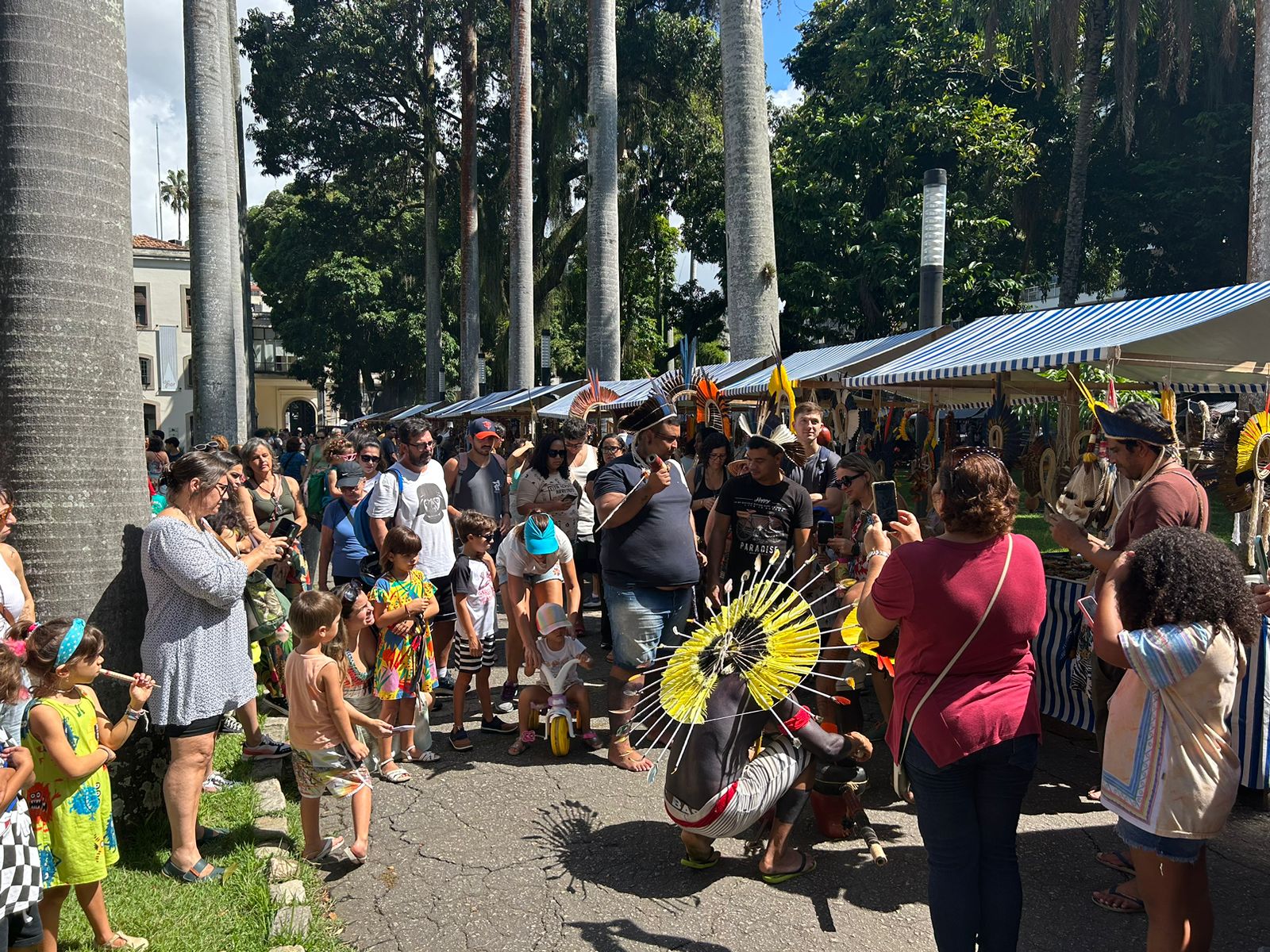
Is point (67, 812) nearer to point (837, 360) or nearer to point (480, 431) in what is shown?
point (480, 431)

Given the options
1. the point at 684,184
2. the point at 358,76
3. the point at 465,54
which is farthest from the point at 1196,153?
the point at 358,76

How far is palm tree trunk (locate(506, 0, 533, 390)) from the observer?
2038 centimetres

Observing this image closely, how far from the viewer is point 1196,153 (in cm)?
2658

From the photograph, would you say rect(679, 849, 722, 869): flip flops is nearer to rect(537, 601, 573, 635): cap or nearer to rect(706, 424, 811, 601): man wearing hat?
rect(706, 424, 811, 601): man wearing hat

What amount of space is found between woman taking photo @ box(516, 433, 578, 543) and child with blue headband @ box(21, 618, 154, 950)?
282cm

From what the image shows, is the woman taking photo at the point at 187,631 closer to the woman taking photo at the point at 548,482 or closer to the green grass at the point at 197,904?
the green grass at the point at 197,904

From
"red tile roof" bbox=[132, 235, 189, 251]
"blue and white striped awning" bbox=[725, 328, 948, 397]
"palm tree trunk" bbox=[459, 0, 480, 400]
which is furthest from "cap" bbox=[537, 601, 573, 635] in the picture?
"red tile roof" bbox=[132, 235, 189, 251]

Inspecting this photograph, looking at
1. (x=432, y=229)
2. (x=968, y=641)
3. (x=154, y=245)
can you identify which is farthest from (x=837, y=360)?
(x=154, y=245)

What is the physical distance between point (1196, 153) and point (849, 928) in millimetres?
30132

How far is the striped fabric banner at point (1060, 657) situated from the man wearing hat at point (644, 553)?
200cm

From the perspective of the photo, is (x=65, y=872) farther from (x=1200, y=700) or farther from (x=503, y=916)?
(x=1200, y=700)

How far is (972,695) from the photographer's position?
275cm

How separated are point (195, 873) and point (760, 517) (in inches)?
124

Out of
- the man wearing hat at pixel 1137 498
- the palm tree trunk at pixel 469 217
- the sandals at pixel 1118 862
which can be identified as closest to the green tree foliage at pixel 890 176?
the palm tree trunk at pixel 469 217
